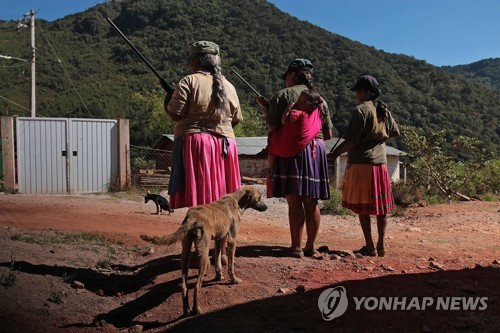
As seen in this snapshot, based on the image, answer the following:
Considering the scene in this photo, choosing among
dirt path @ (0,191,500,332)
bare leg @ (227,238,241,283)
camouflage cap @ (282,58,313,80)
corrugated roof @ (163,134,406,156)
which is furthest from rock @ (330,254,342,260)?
corrugated roof @ (163,134,406,156)

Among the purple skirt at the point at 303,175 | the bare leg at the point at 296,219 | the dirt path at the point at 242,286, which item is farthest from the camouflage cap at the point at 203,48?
the dirt path at the point at 242,286

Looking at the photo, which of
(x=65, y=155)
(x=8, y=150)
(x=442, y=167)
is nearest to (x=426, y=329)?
(x=442, y=167)

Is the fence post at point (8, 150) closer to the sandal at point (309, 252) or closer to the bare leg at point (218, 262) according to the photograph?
the sandal at point (309, 252)

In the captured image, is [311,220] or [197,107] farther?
[311,220]

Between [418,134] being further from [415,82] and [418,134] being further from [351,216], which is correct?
[415,82]

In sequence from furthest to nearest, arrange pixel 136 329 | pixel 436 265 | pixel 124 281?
pixel 436 265
pixel 124 281
pixel 136 329

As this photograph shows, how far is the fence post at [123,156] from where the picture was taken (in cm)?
1428

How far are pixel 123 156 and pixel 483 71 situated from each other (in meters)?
111

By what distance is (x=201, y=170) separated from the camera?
13.2ft

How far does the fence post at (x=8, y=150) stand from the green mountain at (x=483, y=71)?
328 ft

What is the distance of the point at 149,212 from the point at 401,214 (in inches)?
213

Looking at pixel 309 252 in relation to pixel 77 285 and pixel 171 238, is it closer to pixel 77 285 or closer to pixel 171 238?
pixel 171 238

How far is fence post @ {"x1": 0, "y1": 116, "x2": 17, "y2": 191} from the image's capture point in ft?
44.6

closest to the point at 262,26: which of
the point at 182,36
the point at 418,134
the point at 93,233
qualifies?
the point at 182,36
